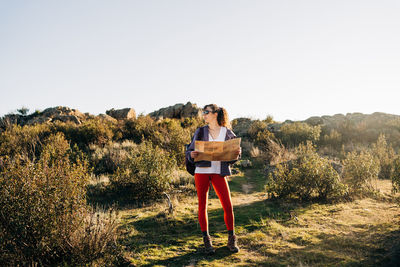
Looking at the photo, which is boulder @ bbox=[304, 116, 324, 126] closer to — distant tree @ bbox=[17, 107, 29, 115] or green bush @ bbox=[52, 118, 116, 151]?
green bush @ bbox=[52, 118, 116, 151]

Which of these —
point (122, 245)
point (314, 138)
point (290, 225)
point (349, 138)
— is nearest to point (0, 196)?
point (122, 245)

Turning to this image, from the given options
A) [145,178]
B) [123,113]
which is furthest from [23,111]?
[145,178]

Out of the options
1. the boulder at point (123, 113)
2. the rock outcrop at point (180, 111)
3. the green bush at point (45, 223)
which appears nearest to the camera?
the green bush at point (45, 223)

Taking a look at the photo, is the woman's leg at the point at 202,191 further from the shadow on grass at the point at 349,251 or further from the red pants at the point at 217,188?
the shadow on grass at the point at 349,251

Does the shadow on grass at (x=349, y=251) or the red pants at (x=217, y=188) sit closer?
the shadow on grass at (x=349, y=251)

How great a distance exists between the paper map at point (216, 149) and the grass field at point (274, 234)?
145cm

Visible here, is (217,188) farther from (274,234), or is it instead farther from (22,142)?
(22,142)

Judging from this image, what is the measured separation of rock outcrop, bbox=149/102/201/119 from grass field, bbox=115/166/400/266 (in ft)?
48.2

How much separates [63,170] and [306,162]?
220 inches

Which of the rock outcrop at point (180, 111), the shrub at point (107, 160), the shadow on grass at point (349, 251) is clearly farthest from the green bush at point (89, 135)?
the shadow on grass at point (349, 251)

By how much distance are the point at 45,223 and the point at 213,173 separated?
226 cm

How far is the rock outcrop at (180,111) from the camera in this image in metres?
20.9

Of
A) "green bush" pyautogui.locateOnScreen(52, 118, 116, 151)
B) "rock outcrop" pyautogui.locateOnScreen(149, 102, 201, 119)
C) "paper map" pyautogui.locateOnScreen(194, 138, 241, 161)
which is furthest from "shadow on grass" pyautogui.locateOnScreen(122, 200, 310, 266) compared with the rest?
"rock outcrop" pyautogui.locateOnScreen(149, 102, 201, 119)

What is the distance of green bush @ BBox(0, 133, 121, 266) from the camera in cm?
299
